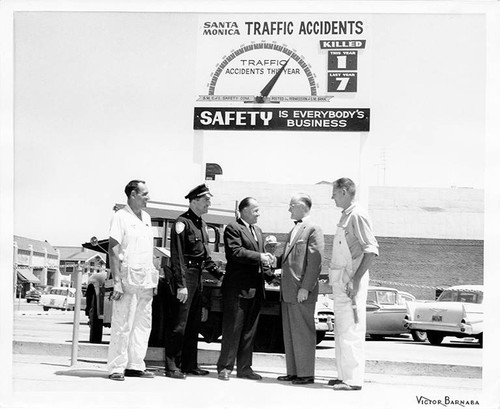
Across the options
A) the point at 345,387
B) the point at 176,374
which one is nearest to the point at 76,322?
the point at 176,374

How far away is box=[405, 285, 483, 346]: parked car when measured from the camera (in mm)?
13266

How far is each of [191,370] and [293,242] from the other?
4.92 ft

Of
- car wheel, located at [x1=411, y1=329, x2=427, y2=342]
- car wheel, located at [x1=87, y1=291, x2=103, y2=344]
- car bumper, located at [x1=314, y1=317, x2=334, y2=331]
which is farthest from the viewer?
car wheel, located at [x1=411, y1=329, x2=427, y2=342]

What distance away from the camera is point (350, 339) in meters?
6.46

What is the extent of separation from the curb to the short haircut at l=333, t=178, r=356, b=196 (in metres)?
1.73

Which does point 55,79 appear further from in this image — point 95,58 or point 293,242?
point 293,242

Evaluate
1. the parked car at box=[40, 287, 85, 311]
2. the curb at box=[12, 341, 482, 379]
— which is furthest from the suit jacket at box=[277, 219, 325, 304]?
the parked car at box=[40, 287, 85, 311]

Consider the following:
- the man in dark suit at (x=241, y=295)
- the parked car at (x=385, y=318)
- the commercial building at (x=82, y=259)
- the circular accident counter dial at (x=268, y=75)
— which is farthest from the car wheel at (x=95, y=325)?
the parked car at (x=385, y=318)

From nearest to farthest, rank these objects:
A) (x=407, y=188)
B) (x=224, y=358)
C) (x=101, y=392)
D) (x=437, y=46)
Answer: (x=101, y=392) < (x=224, y=358) < (x=437, y=46) < (x=407, y=188)

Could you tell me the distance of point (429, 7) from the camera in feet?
23.1

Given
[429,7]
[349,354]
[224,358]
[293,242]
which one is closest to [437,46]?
[429,7]

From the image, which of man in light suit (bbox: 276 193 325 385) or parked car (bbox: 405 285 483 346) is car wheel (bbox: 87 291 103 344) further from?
parked car (bbox: 405 285 483 346)

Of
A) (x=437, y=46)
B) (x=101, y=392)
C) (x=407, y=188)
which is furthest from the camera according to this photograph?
(x=407, y=188)

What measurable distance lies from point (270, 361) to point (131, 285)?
5.59 ft
